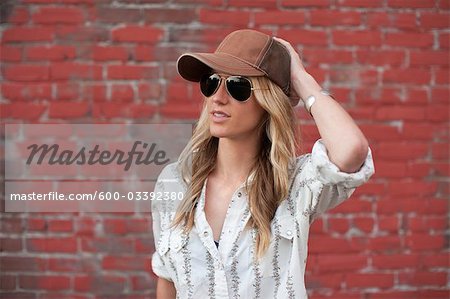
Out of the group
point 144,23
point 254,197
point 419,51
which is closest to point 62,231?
point 144,23

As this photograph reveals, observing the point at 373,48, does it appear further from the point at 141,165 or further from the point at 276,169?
the point at 276,169

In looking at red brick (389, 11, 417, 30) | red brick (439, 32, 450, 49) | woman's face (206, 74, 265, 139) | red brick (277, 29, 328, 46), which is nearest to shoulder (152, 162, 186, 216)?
woman's face (206, 74, 265, 139)

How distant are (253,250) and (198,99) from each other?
5.00 ft

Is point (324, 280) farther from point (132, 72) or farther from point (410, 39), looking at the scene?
point (132, 72)

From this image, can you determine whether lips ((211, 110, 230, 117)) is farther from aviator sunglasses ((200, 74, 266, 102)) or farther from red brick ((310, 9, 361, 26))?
red brick ((310, 9, 361, 26))

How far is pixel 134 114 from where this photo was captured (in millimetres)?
3508

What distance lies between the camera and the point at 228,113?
2.15 metres

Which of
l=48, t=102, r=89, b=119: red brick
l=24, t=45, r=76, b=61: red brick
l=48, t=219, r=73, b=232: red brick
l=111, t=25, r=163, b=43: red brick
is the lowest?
l=48, t=219, r=73, b=232: red brick

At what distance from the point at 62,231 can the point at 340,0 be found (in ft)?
5.76

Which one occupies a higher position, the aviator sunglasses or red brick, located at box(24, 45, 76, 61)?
the aviator sunglasses

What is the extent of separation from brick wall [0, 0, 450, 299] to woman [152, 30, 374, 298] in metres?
1.26

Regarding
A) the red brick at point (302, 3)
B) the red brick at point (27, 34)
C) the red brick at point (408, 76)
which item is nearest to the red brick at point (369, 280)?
the red brick at point (408, 76)

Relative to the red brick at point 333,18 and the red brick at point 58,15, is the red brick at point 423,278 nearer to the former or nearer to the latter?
the red brick at point 333,18

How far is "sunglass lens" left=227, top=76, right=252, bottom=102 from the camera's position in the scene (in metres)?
2.13
